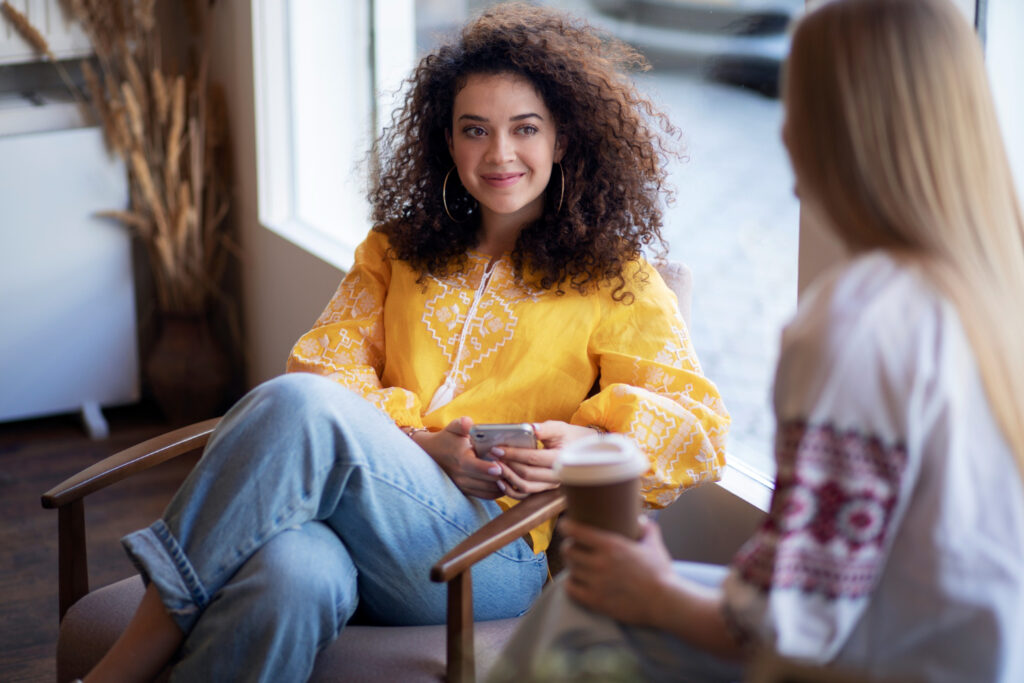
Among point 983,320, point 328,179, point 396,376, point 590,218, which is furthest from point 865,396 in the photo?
point 328,179

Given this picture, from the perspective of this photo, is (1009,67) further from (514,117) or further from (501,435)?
(501,435)

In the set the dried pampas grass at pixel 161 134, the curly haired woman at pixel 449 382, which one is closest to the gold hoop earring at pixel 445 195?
the curly haired woman at pixel 449 382

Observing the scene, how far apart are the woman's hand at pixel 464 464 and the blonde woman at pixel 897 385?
0.70 metres

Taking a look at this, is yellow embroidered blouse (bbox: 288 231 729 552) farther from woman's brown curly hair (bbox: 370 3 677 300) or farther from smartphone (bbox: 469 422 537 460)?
smartphone (bbox: 469 422 537 460)

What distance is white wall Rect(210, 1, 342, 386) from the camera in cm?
328

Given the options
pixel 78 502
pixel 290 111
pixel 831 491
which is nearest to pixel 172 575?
pixel 78 502

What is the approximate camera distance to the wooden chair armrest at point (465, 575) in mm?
1401

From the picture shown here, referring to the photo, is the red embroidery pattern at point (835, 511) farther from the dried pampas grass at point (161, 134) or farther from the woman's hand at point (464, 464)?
the dried pampas grass at point (161, 134)

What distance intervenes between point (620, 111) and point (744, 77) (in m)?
0.35

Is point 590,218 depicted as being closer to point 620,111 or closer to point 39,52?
point 620,111

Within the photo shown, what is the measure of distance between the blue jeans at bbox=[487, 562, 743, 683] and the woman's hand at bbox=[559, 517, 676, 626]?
21mm

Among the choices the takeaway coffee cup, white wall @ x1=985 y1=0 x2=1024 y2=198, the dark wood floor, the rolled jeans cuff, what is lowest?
the dark wood floor

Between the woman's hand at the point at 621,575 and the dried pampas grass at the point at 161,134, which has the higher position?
the dried pampas grass at the point at 161,134

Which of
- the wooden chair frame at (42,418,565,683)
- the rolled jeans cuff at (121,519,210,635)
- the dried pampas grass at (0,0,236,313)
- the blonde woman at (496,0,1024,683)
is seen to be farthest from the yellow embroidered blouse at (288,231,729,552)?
the dried pampas grass at (0,0,236,313)
